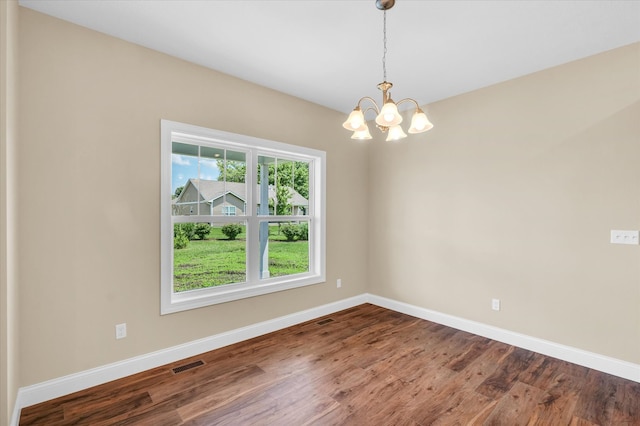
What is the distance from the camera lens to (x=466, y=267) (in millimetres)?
3549

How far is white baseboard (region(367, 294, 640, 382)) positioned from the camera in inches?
100

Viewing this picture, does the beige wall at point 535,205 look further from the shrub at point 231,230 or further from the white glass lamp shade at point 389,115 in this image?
the shrub at point 231,230

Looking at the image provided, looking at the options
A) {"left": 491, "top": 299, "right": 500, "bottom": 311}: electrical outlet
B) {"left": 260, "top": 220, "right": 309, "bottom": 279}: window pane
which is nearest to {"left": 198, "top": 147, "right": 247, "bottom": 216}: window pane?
{"left": 260, "top": 220, "right": 309, "bottom": 279}: window pane

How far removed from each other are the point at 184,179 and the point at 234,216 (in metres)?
0.63

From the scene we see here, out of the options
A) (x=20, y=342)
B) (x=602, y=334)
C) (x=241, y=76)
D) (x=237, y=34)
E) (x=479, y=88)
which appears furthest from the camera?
(x=479, y=88)

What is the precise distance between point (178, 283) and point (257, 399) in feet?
4.51

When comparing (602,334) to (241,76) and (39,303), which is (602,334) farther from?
(39,303)

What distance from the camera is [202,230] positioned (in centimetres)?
312

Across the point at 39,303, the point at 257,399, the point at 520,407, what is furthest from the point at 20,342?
the point at 520,407

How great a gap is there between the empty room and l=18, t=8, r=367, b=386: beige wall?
2cm

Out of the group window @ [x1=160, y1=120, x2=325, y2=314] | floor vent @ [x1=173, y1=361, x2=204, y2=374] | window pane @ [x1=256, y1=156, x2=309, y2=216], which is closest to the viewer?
floor vent @ [x1=173, y1=361, x2=204, y2=374]

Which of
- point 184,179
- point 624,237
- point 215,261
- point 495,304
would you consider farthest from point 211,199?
point 624,237

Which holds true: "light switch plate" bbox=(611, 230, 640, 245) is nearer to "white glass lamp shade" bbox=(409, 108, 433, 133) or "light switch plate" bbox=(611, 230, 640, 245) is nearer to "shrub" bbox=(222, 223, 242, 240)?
"white glass lamp shade" bbox=(409, 108, 433, 133)

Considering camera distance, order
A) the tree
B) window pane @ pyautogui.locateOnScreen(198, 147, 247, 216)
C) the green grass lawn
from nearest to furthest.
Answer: the green grass lawn, window pane @ pyautogui.locateOnScreen(198, 147, 247, 216), the tree
